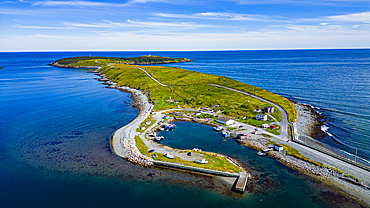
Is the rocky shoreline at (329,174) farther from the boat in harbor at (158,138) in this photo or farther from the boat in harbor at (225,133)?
the boat in harbor at (158,138)

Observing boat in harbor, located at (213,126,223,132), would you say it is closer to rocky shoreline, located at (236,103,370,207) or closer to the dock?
rocky shoreline, located at (236,103,370,207)

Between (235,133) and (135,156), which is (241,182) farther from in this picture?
(135,156)

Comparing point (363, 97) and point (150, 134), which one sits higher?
point (363, 97)

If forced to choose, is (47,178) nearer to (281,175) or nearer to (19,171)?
(19,171)

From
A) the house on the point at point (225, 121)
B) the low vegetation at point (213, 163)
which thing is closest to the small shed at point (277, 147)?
the low vegetation at point (213, 163)

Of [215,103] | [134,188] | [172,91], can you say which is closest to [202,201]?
[134,188]

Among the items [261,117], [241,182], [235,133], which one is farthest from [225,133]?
[241,182]

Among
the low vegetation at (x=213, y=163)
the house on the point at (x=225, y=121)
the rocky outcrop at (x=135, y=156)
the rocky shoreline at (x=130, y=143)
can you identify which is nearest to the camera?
the low vegetation at (x=213, y=163)
